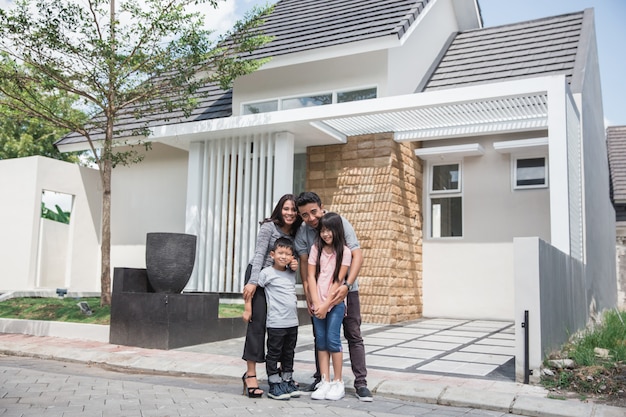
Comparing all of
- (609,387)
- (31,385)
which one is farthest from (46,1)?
(609,387)

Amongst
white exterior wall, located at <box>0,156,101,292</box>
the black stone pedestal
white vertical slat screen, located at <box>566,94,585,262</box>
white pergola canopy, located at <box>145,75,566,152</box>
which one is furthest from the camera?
white exterior wall, located at <box>0,156,101,292</box>

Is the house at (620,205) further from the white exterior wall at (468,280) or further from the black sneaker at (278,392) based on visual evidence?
the black sneaker at (278,392)

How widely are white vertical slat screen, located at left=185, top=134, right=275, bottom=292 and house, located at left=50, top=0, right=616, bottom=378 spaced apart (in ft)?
0.09

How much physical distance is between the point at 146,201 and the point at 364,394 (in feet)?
33.1

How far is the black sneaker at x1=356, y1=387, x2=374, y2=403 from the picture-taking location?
176 inches

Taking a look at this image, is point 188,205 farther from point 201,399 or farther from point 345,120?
point 201,399

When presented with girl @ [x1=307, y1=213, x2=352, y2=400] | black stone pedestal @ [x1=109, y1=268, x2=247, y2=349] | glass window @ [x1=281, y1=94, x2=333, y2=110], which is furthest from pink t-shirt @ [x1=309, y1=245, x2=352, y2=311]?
glass window @ [x1=281, y1=94, x2=333, y2=110]

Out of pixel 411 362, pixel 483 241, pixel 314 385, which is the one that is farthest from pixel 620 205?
pixel 314 385

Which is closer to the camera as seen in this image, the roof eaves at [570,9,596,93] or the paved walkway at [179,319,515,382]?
the paved walkway at [179,319,515,382]

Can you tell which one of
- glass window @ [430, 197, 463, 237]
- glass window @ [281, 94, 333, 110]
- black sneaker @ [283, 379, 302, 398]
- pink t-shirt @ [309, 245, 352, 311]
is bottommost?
black sneaker @ [283, 379, 302, 398]

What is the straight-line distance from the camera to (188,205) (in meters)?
10.9

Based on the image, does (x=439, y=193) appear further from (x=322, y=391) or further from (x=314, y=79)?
(x=322, y=391)

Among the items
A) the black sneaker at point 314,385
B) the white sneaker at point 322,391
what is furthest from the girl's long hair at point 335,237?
the black sneaker at point 314,385

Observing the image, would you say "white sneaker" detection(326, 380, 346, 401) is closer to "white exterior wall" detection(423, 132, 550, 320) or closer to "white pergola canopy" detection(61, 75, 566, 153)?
"white pergola canopy" detection(61, 75, 566, 153)
